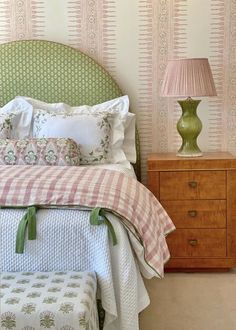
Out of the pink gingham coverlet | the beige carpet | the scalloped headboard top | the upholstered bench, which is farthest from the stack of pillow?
the upholstered bench

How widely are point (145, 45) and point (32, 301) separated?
2286 millimetres

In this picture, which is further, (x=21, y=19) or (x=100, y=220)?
(x=21, y=19)

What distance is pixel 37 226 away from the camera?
185cm

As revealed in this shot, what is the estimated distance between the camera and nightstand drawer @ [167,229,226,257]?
9.82 feet

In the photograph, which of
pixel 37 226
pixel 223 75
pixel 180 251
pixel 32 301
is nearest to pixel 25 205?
pixel 37 226

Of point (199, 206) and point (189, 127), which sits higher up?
point (189, 127)

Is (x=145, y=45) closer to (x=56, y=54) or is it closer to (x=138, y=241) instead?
(x=56, y=54)

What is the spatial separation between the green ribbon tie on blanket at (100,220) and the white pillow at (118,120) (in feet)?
4.06

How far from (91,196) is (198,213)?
4.13 ft

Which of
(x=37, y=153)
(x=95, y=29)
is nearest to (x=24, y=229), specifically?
(x=37, y=153)

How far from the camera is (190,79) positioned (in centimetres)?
293

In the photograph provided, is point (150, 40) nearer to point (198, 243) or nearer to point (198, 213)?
point (198, 213)

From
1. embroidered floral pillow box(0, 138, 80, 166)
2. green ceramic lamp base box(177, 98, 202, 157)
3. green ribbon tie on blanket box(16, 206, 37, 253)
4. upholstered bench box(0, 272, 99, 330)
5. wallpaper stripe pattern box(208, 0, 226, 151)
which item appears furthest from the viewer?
wallpaper stripe pattern box(208, 0, 226, 151)

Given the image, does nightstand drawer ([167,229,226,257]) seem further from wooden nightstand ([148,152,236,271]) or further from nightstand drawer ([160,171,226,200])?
nightstand drawer ([160,171,226,200])
